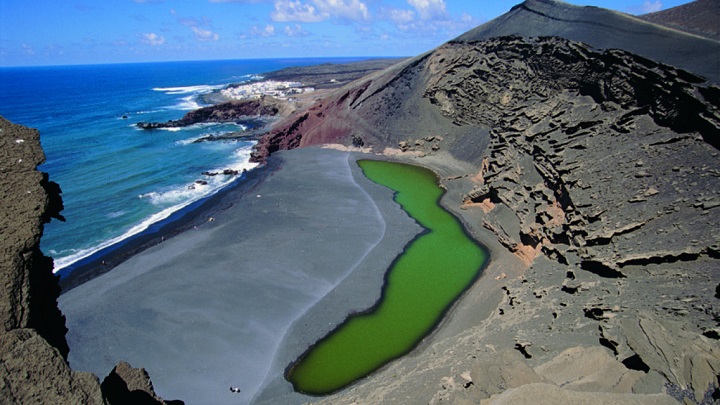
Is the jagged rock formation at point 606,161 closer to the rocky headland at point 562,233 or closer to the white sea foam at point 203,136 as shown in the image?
the rocky headland at point 562,233

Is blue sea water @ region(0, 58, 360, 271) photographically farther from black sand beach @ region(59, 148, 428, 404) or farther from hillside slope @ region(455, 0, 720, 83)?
hillside slope @ region(455, 0, 720, 83)

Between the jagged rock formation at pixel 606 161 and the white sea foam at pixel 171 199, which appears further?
the white sea foam at pixel 171 199

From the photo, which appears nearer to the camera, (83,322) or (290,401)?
(290,401)

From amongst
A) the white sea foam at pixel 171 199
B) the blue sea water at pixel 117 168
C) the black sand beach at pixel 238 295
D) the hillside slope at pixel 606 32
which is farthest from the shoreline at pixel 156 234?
the hillside slope at pixel 606 32

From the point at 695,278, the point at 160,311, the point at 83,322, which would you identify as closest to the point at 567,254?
the point at 695,278

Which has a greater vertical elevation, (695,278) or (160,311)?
(695,278)

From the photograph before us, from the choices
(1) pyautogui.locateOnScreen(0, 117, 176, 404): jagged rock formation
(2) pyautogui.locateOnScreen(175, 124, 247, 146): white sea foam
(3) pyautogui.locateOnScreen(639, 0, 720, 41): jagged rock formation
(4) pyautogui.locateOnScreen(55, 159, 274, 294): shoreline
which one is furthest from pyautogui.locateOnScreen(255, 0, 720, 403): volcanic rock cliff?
(2) pyautogui.locateOnScreen(175, 124, 247, 146): white sea foam

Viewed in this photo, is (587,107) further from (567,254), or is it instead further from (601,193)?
(567,254)
